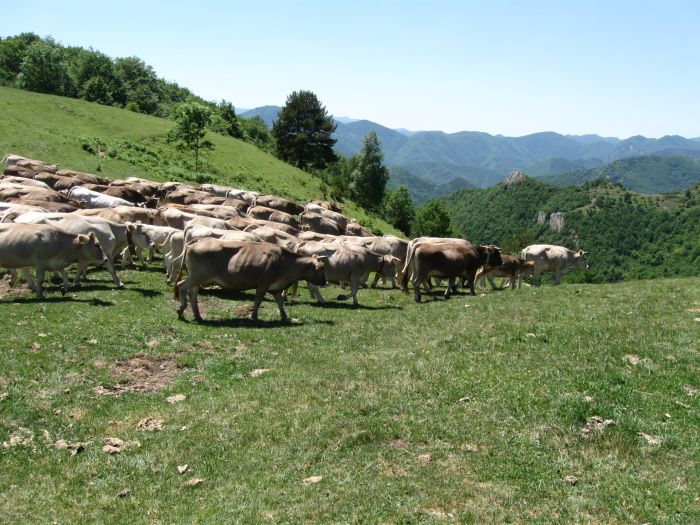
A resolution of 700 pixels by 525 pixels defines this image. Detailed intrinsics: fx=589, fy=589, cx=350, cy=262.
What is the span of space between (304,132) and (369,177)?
61.1 feet

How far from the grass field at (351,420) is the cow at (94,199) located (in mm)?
19178

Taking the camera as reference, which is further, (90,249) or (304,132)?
(304,132)

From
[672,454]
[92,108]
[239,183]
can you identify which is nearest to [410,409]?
[672,454]

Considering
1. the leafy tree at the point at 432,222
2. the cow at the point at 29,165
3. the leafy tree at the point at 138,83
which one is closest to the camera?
the cow at the point at 29,165

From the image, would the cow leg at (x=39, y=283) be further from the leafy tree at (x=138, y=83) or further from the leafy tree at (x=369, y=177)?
the leafy tree at (x=138, y=83)

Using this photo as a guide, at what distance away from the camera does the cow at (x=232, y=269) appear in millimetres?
21094

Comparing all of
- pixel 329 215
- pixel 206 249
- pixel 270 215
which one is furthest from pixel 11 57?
pixel 206 249

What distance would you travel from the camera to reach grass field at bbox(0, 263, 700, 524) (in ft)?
29.8

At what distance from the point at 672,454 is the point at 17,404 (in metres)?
12.6

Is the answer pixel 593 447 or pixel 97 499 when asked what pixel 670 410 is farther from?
pixel 97 499

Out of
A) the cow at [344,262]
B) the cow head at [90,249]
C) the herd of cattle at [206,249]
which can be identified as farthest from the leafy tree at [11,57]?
the cow at [344,262]

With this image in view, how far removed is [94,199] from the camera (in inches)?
1526

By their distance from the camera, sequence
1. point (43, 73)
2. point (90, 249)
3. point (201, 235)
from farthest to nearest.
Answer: point (43, 73) → point (201, 235) → point (90, 249)

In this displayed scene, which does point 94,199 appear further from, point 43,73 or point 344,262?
point 43,73
